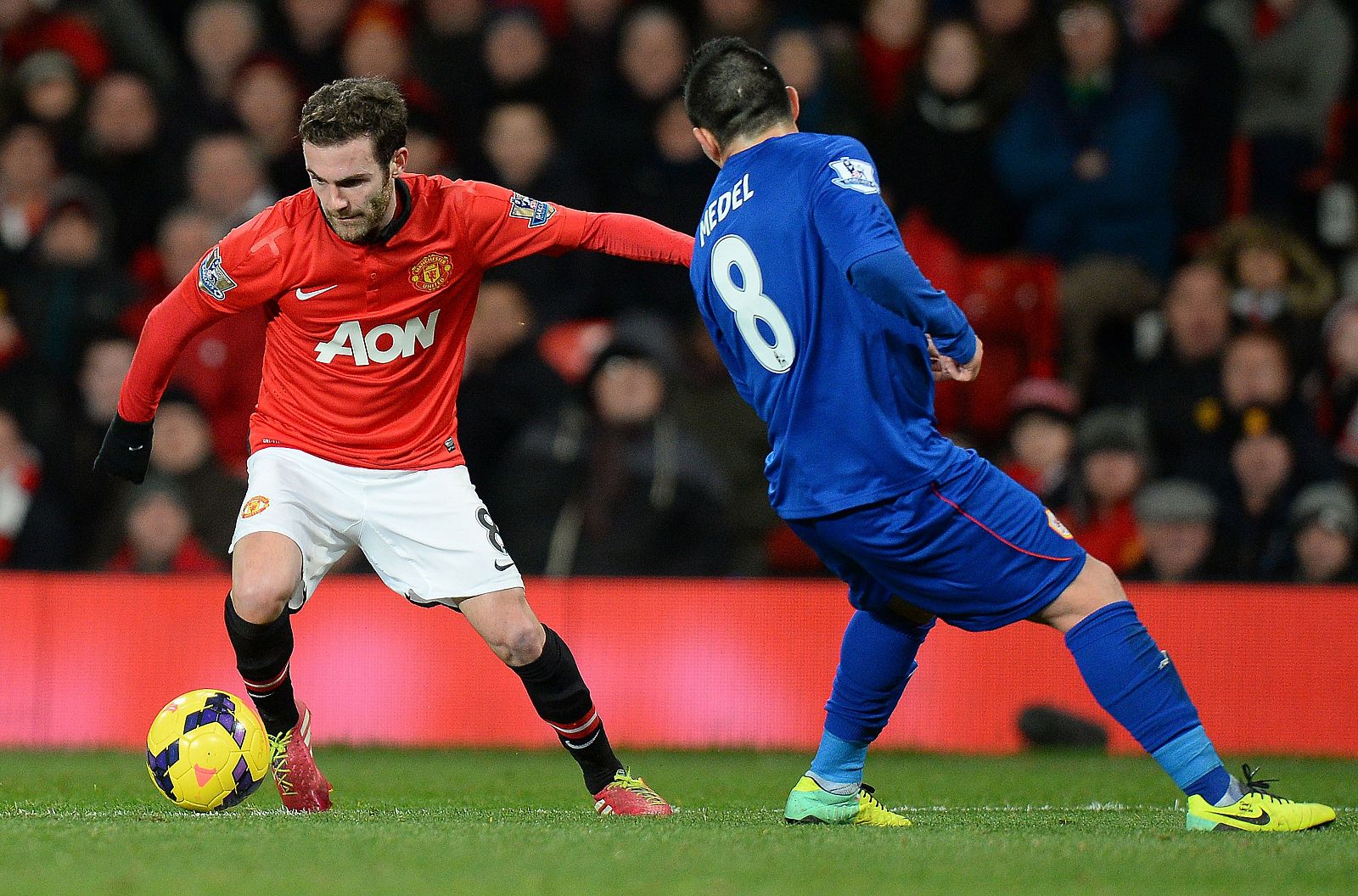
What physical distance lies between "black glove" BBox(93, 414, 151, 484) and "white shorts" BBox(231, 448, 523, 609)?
0.34m

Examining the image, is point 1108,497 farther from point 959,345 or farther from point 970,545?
point 959,345

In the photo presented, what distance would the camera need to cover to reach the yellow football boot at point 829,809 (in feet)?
17.1

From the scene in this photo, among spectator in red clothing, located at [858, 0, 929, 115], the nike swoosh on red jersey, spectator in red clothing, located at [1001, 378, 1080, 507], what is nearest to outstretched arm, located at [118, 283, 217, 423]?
the nike swoosh on red jersey

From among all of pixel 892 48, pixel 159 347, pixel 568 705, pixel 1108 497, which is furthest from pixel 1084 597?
pixel 892 48

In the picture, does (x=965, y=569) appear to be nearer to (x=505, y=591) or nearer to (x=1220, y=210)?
(x=505, y=591)

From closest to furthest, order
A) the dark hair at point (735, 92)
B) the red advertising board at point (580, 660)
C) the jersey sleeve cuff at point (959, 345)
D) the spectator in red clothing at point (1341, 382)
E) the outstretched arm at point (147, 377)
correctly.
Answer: the jersey sleeve cuff at point (959, 345)
the dark hair at point (735, 92)
the outstretched arm at point (147, 377)
the red advertising board at point (580, 660)
the spectator in red clothing at point (1341, 382)

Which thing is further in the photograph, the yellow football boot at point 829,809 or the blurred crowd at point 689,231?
the blurred crowd at point 689,231

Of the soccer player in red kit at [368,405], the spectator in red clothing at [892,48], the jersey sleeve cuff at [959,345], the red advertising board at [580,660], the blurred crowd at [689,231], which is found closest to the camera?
the jersey sleeve cuff at [959,345]

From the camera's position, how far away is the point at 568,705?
5449mm

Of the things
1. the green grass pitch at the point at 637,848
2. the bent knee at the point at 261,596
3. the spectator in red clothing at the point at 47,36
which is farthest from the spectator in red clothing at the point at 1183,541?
the spectator in red clothing at the point at 47,36

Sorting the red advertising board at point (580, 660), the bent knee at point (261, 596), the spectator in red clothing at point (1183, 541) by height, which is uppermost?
the bent knee at point (261, 596)

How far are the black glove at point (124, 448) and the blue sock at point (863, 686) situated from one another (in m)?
2.22

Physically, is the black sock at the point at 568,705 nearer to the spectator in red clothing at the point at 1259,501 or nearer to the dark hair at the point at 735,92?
the dark hair at the point at 735,92

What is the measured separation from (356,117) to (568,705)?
185 centimetres
